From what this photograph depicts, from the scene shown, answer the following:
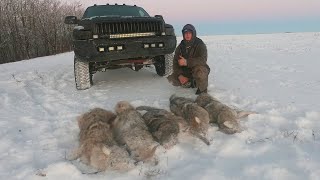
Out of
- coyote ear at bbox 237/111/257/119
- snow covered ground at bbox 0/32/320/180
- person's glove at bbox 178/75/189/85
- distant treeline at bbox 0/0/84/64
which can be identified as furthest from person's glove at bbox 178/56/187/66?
distant treeline at bbox 0/0/84/64

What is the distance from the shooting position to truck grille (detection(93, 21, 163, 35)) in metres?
7.84

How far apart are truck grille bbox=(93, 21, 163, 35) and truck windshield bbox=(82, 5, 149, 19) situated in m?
1.43

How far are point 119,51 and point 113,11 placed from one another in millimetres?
2000

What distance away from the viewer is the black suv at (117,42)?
306 inches

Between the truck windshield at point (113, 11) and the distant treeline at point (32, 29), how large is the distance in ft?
84.6

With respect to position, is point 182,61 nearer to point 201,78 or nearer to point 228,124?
point 201,78

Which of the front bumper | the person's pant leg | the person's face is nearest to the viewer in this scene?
the person's pant leg

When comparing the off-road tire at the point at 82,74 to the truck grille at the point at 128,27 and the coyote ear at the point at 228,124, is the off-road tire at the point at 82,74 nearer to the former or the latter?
the truck grille at the point at 128,27

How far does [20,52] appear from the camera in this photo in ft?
117

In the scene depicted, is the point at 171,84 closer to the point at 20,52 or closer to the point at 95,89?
the point at 95,89

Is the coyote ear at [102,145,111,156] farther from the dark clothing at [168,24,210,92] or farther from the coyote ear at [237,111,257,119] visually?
the dark clothing at [168,24,210,92]

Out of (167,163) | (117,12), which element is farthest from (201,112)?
(117,12)

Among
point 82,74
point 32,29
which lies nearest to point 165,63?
point 82,74

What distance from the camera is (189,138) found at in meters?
5.13
